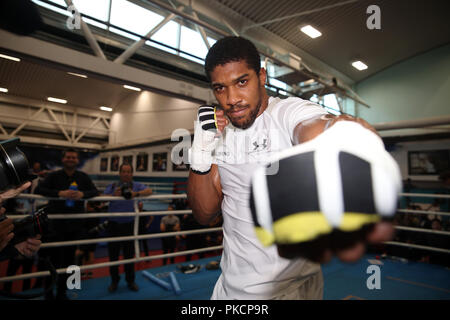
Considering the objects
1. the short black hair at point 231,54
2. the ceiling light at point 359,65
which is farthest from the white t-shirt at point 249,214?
the ceiling light at point 359,65

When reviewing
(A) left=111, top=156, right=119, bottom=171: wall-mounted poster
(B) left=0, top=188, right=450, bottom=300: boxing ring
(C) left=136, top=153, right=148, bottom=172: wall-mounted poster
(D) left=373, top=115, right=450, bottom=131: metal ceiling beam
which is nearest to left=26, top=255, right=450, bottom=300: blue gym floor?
(B) left=0, top=188, right=450, bottom=300: boxing ring

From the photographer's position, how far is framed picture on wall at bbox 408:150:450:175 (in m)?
7.29

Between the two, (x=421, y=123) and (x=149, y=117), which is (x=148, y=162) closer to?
(x=149, y=117)

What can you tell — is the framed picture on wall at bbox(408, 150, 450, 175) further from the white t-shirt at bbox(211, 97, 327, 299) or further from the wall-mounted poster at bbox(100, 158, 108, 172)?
the wall-mounted poster at bbox(100, 158, 108, 172)

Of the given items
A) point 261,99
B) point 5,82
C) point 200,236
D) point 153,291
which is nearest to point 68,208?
point 153,291

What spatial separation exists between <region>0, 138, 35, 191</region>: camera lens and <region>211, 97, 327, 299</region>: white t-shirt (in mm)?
908

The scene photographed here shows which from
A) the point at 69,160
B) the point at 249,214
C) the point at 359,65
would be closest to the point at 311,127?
the point at 249,214

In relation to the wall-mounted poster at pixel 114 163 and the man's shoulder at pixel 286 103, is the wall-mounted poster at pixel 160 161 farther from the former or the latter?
the man's shoulder at pixel 286 103

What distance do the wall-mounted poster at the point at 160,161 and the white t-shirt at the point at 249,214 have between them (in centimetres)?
819

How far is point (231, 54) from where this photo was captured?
0.93m

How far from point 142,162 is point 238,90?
10065 mm

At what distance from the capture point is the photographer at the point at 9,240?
4.09 feet

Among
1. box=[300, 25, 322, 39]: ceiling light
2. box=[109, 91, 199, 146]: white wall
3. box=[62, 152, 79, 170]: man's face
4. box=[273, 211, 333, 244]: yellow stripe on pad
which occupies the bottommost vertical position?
box=[273, 211, 333, 244]: yellow stripe on pad
